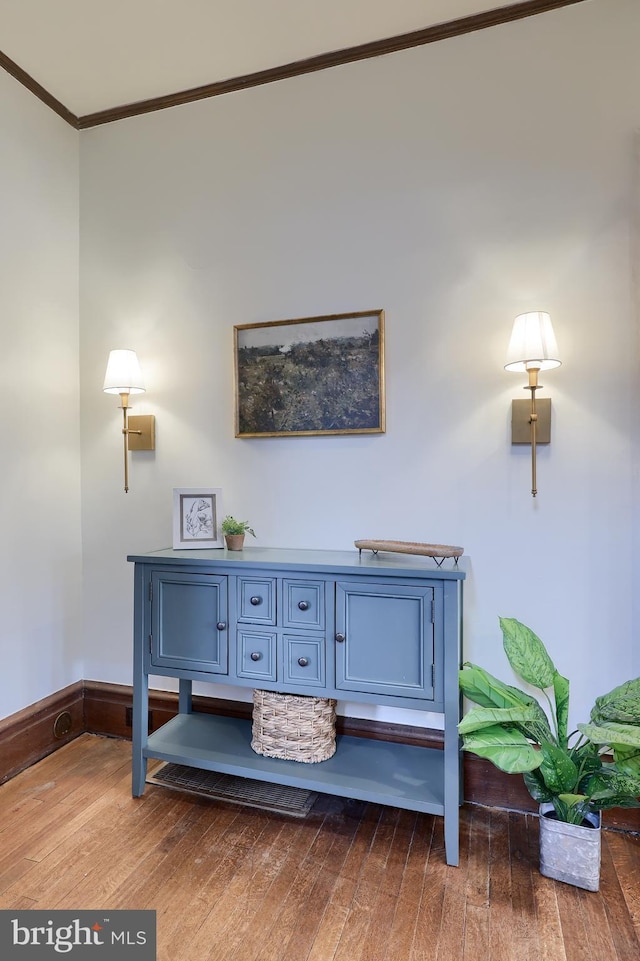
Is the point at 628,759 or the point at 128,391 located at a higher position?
the point at 128,391

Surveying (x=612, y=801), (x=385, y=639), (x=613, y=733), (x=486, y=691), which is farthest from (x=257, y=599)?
(x=612, y=801)

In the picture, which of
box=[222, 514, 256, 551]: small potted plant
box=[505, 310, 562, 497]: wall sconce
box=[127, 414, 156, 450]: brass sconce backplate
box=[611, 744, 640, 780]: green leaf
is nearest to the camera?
box=[611, 744, 640, 780]: green leaf

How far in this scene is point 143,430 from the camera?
243 cm

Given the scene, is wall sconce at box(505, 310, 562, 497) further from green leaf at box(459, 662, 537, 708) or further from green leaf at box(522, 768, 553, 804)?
green leaf at box(522, 768, 553, 804)

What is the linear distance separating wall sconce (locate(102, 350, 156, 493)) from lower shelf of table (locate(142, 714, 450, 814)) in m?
1.16

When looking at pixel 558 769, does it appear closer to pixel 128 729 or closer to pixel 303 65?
pixel 128 729

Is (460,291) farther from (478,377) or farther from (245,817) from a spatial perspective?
(245,817)

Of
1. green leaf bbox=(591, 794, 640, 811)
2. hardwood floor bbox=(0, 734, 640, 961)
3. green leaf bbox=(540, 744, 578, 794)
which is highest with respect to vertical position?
green leaf bbox=(540, 744, 578, 794)

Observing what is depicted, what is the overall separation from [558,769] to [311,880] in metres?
0.83

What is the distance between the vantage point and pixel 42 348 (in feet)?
7.86

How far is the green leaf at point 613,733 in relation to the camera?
1395mm

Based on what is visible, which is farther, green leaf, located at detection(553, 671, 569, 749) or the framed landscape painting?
the framed landscape painting

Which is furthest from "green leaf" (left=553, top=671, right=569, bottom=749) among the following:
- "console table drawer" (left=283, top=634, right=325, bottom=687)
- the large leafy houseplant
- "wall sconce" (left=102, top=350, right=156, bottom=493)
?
"wall sconce" (left=102, top=350, right=156, bottom=493)

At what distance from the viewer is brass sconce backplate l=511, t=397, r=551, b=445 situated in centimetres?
191
